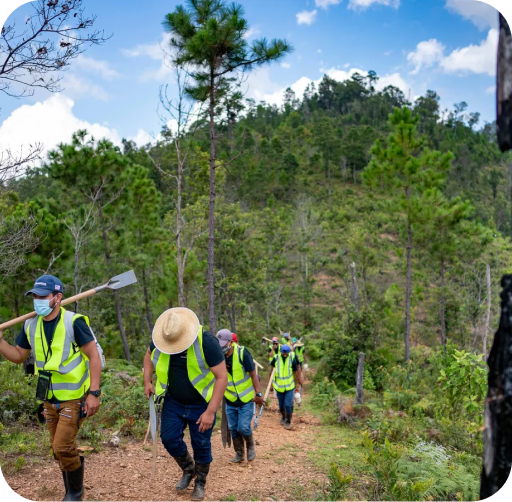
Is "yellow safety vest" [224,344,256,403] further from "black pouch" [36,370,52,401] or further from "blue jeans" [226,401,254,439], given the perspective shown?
"black pouch" [36,370,52,401]

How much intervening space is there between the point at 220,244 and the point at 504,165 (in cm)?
6523

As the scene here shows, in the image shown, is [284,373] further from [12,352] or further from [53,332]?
[12,352]

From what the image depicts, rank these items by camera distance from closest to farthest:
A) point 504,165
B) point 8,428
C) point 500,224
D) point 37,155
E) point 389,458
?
point 389,458, point 8,428, point 37,155, point 500,224, point 504,165

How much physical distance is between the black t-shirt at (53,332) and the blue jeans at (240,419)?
8.89ft

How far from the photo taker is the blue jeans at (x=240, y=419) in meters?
5.79

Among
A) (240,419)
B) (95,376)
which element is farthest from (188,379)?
(240,419)

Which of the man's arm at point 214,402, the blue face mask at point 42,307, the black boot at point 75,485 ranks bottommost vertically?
the black boot at point 75,485

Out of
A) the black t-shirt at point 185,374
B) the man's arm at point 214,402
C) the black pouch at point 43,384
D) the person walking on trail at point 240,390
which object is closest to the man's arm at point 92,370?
the black pouch at point 43,384

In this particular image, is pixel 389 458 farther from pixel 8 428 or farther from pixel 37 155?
pixel 37 155

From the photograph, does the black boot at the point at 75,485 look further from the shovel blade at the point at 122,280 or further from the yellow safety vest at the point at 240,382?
the yellow safety vest at the point at 240,382

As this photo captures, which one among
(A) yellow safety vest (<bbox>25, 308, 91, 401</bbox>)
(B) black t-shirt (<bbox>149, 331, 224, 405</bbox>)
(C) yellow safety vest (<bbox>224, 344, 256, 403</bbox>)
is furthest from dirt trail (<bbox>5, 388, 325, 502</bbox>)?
(A) yellow safety vest (<bbox>25, 308, 91, 401</bbox>)

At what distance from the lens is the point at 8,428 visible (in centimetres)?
575

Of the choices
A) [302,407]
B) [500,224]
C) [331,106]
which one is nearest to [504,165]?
[500,224]

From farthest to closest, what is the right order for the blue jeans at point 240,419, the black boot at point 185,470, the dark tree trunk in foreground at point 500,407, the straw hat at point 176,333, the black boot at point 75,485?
the blue jeans at point 240,419
the black boot at point 185,470
the straw hat at point 176,333
the black boot at point 75,485
the dark tree trunk in foreground at point 500,407
